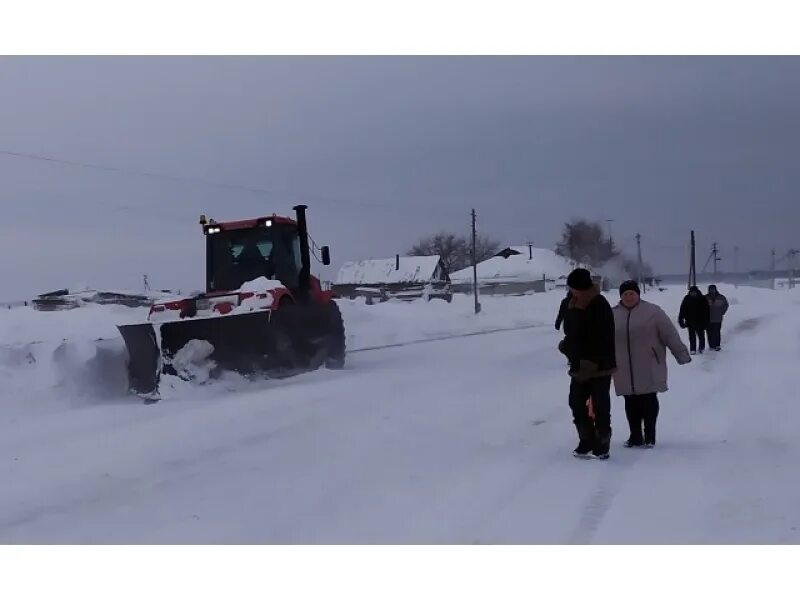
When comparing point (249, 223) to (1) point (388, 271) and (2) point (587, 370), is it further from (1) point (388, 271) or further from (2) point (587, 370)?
(1) point (388, 271)

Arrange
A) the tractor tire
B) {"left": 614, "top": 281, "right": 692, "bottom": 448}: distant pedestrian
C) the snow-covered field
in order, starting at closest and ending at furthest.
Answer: the snow-covered field
{"left": 614, "top": 281, "right": 692, "bottom": 448}: distant pedestrian
the tractor tire

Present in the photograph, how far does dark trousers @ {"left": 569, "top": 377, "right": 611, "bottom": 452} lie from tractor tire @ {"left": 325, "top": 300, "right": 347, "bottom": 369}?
7827mm

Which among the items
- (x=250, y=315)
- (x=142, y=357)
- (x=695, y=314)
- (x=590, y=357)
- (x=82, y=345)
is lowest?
(x=695, y=314)

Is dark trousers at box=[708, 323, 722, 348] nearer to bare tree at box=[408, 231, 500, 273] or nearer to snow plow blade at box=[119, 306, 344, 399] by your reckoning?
snow plow blade at box=[119, 306, 344, 399]

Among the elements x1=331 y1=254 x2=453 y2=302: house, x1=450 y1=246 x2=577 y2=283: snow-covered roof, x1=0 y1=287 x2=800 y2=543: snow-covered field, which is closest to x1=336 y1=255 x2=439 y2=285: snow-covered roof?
x1=331 y1=254 x2=453 y2=302: house

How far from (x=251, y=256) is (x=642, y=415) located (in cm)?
794

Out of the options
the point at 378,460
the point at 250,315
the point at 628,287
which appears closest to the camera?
the point at 378,460

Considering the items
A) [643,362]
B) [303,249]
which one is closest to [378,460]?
[643,362]

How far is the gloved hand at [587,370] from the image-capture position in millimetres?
6676

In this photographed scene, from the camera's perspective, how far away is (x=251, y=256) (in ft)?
44.9

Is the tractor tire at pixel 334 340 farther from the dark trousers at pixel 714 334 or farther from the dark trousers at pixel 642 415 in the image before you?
the dark trousers at pixel 642 415

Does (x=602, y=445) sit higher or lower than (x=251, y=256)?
lower

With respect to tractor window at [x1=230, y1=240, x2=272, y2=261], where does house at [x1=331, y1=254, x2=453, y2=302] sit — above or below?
below

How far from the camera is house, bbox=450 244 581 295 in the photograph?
215ft
